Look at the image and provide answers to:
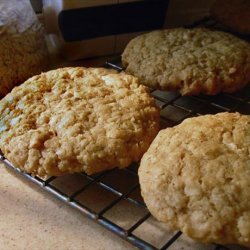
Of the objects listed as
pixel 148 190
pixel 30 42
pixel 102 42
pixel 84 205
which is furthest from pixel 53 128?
pixel 102 42

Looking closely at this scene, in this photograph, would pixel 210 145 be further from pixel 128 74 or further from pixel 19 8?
pixel 19 8

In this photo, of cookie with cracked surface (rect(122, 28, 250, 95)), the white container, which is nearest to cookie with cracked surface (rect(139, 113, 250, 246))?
cookie with cracked surface (rect(122, 28, 250, 95))

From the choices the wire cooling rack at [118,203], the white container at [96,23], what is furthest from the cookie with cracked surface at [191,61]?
the white container at [96,23]

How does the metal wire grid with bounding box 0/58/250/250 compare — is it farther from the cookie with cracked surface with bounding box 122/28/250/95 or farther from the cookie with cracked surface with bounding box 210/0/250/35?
the cookie with cracked surface with bounding box 210/0/250/35

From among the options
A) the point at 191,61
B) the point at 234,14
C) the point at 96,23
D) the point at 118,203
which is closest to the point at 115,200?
the point at 118,203

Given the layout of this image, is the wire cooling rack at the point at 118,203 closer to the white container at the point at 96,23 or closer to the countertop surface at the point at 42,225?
the countertop surface at the point at 42,225
